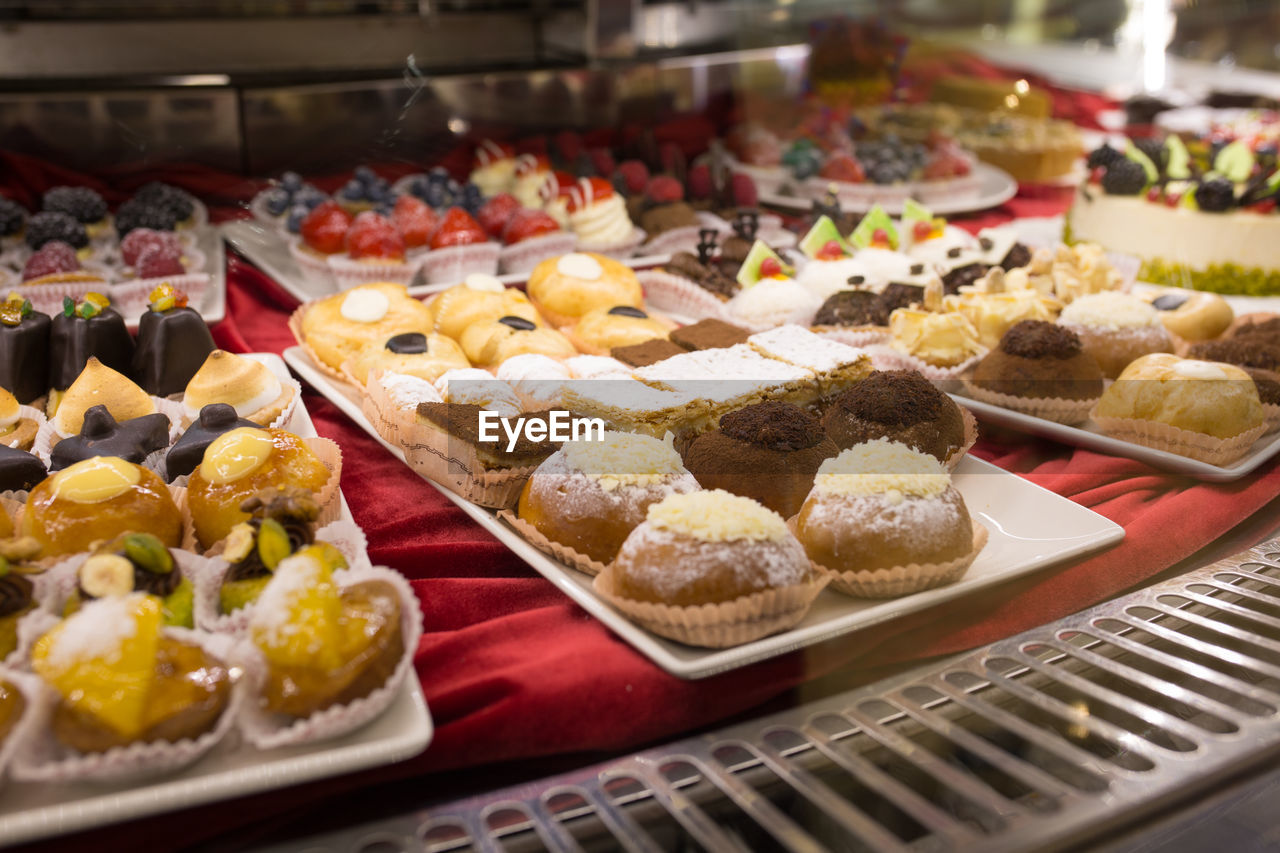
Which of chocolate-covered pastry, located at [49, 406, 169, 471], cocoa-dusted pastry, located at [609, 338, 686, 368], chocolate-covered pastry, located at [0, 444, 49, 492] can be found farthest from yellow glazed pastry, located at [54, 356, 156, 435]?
cocoa-dusted pastry, located at [609, 338, 686, 368]

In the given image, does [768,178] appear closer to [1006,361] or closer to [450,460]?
[1006,361]

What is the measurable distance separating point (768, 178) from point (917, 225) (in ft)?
3.07

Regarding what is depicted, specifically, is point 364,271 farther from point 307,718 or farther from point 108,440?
point 307,718

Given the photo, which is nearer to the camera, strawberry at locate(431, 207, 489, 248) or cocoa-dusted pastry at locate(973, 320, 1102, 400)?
cocoa-dusted pastry at locate(973, 320, 1102, 400)

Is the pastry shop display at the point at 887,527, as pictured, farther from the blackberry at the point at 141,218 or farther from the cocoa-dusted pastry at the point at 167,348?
the blackberry at the point at 141,218

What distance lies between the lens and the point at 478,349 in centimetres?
245

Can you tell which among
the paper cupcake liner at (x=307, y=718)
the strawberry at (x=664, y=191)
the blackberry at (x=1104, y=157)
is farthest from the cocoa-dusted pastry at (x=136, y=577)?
the blackberry at (x=1104, y=157)

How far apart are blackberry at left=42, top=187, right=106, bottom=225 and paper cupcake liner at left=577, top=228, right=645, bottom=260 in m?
1.46

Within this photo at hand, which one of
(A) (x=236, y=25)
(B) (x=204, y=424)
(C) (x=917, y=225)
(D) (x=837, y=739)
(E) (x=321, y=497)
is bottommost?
(D) (x=837, y=739)

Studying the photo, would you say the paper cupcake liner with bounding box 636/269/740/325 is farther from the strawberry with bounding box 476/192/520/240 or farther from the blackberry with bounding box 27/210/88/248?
the blackberry with bounding box 27/210/88/248

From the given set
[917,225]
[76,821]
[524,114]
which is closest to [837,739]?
[76,821]

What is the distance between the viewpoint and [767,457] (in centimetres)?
172

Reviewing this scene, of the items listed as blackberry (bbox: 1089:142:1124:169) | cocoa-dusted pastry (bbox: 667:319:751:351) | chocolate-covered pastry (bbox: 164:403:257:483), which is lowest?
chocolate-covered pastry (bbox: 164:403:257:483)

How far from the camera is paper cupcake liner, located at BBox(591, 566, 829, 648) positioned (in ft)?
4.43
